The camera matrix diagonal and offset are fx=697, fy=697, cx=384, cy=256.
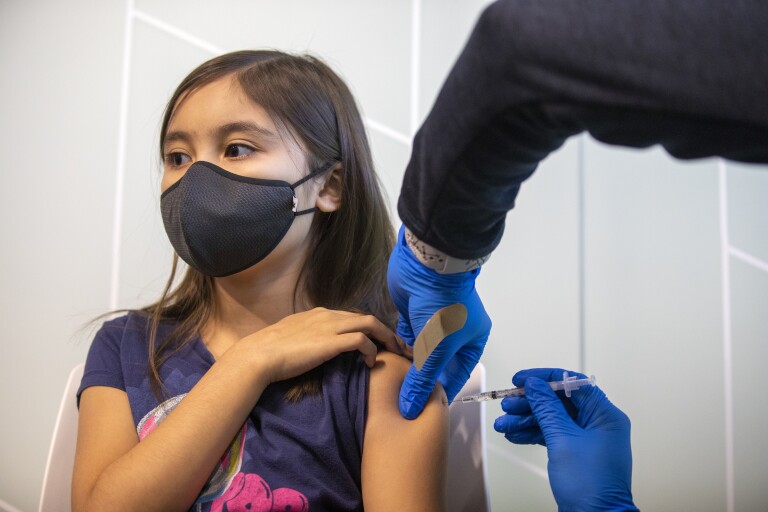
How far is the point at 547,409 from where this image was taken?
1150 mm

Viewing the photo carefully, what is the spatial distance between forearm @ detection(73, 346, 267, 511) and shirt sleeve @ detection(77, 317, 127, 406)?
0.18 meters

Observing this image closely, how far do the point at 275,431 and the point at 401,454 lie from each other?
0.23 m

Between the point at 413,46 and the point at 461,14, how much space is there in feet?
0.65

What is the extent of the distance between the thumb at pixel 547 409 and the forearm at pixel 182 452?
1.53ft

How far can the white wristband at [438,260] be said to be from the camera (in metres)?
1.05

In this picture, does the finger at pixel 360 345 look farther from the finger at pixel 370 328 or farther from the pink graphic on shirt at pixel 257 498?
the pink graphic on shirt at pixel 257 498

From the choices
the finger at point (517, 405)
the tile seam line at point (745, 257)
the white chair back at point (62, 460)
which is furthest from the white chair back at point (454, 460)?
the tile seam line at point (745, 257)

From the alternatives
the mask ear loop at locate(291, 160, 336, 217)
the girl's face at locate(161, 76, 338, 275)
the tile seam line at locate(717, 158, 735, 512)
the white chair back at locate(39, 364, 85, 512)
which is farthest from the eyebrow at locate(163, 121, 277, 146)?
the tile seam line at locate(717, 158, 735, 512)

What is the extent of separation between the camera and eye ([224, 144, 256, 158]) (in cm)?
135

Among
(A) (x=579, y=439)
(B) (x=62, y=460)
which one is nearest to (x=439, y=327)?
(A) (x=579, y=439)

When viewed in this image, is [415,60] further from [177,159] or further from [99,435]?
[99,435]

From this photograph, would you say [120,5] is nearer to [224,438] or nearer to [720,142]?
[224,438]

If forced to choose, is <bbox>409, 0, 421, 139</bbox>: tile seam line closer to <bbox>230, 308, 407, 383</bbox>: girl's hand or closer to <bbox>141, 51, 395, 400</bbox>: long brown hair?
<bbox>141, 51, 395, 400</bbox>: long brown hair

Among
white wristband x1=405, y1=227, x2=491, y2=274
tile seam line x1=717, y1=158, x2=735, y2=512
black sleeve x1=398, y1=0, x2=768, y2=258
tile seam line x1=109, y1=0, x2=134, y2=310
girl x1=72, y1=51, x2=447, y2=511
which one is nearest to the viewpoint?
black sleeve x1=398, y1=0, x2=768, y2=258
